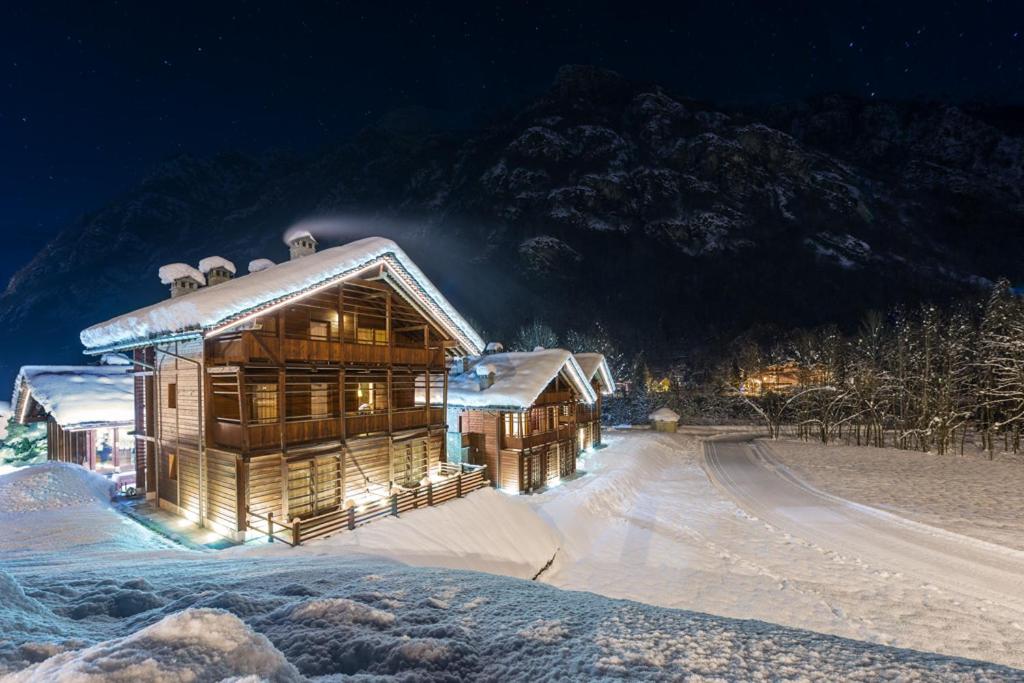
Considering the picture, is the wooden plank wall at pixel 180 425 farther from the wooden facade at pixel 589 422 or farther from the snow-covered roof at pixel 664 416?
the snow-covered roof at pixel 664 416

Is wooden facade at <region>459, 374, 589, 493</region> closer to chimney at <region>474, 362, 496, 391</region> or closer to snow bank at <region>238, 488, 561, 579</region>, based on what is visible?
chimney at <region>474, 362, 496, 391</region>

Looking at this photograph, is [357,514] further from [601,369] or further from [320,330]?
[601,369]

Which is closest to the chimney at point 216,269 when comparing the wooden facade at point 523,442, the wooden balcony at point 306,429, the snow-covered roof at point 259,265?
the snow-covered roof at point 259,265

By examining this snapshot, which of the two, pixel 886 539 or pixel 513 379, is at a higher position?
pixel 513 379

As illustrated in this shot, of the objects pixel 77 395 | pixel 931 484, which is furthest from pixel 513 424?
pixel 931 484

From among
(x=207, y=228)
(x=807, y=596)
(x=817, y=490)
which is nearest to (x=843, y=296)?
(x=817, y=490)

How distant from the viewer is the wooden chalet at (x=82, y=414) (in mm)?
21734

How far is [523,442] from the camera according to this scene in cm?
2338

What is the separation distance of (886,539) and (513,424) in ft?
53.7

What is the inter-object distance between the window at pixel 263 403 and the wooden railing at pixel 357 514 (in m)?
3.15

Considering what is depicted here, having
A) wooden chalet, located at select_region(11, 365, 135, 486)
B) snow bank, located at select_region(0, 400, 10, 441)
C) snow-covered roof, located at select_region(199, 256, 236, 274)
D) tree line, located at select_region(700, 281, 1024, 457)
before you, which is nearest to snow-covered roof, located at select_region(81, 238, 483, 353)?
snow-covered roof, located at select_region(199, 256, 236, 274)

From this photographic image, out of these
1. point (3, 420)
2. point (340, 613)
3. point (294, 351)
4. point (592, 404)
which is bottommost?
point (592, 404)

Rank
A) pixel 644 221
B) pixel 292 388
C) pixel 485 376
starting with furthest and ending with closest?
pixel 644 221, pixel 485 376, pixel 292 388

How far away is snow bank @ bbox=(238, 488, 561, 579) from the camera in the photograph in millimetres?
12516
